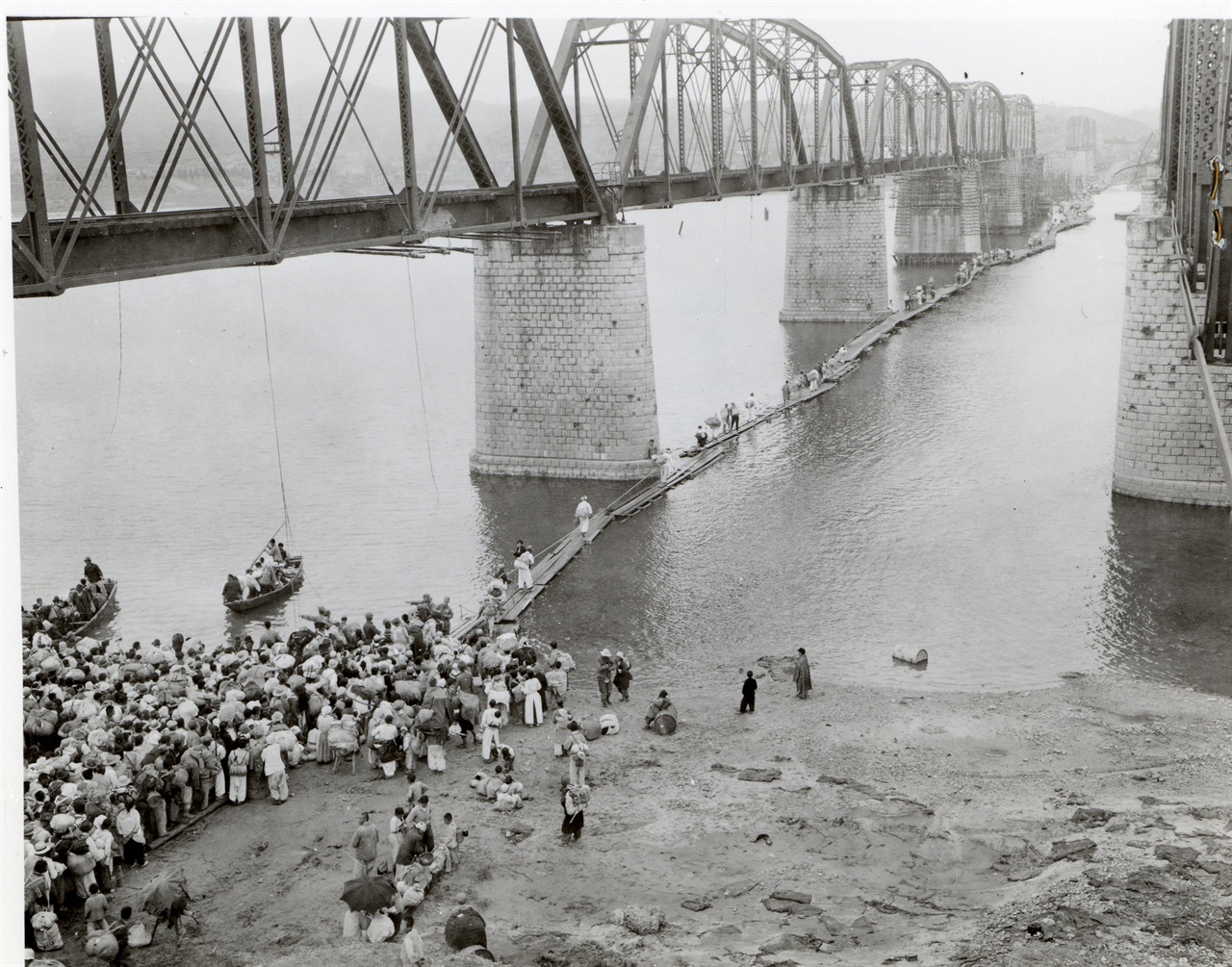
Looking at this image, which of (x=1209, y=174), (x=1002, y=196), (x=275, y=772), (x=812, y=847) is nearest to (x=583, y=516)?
(x=275, y=772)

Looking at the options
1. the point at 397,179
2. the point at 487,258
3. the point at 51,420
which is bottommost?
the point at 51,420

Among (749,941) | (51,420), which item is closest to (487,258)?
(51,420)

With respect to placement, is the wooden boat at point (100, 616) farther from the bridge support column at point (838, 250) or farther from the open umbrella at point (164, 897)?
the bridge support column at point (838, 250)

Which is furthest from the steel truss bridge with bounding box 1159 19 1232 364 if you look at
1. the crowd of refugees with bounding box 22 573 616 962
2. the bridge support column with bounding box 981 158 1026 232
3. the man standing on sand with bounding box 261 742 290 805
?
the bridge support column with bounding box 981 158 1026 232

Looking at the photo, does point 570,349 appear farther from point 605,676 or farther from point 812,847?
point 812,847

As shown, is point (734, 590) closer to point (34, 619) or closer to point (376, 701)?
Result: point (376, 701)
